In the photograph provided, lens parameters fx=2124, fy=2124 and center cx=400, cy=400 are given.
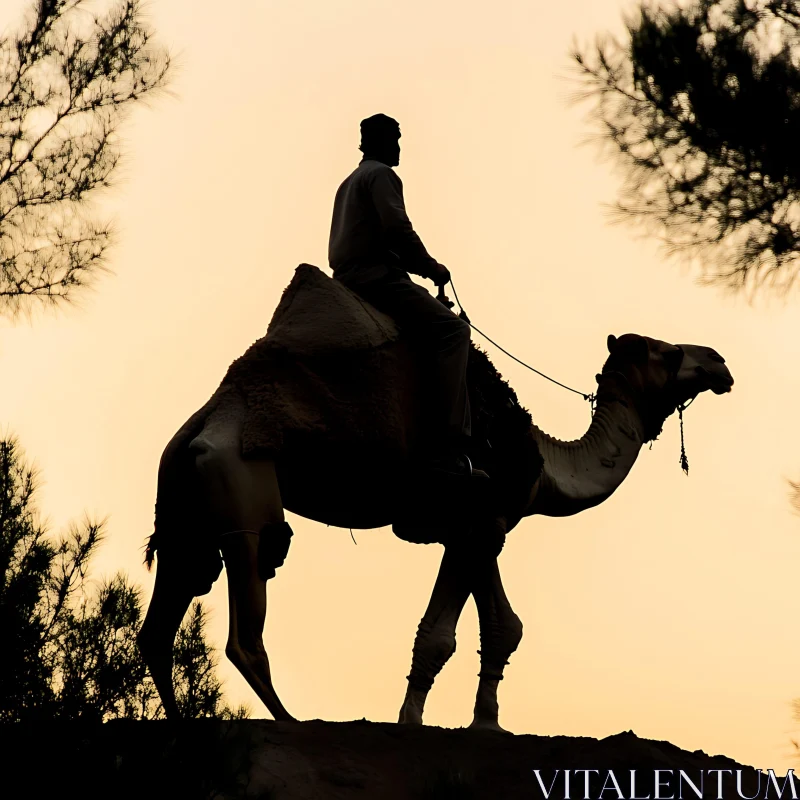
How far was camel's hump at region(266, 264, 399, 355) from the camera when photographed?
11570mm

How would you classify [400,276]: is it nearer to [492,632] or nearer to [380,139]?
[380,139]

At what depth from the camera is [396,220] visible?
1214 centimetres

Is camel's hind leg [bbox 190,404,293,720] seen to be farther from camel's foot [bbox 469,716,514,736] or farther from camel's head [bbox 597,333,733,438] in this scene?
camel's head [bbox 597,333,733,438]

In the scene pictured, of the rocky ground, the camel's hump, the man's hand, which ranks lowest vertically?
the rocky ground

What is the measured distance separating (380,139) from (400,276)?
0.87 metres

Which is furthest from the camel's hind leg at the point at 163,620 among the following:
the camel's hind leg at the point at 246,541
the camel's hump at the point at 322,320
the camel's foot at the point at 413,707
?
the camel's foot at the point at 413,707

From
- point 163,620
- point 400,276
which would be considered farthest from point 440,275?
point 163,620

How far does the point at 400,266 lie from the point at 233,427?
5.41 ft

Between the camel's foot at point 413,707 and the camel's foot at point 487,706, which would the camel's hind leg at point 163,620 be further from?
the camel's foot at point 487,706

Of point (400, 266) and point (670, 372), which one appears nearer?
point (400, 266)

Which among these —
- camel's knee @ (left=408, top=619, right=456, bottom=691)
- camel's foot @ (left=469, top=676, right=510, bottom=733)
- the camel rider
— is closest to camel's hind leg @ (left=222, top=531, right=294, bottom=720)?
the camel rider

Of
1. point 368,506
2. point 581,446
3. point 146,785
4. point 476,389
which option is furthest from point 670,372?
point 146,785

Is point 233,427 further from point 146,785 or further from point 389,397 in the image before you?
point 146,785

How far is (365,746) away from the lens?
11.1 m
